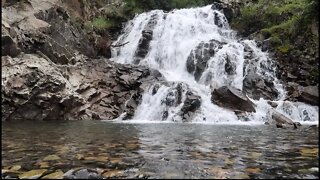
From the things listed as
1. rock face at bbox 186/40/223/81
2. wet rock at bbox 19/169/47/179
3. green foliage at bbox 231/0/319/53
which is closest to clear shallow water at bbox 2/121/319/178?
wet rock at bbox 19/169/47/179

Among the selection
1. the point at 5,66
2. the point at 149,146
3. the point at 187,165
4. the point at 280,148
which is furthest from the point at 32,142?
the point at 5,66

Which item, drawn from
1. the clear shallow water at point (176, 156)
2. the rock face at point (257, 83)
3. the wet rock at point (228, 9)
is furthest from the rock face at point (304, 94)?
the wet rock at point (228, 9)

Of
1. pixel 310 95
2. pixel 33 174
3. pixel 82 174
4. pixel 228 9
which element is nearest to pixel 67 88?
pixel 310 95

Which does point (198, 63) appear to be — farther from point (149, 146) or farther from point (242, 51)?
point (149, 146)

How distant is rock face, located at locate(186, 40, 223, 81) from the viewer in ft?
77.5

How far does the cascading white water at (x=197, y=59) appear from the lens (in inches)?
741

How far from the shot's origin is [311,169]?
5504 mm

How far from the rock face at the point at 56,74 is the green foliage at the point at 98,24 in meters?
1.85

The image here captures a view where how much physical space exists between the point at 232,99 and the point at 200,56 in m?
6.11

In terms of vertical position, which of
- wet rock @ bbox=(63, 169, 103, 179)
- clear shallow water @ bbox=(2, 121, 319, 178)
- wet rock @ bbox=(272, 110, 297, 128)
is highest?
wet rock @ bbox=(272, 110, 297, 128)

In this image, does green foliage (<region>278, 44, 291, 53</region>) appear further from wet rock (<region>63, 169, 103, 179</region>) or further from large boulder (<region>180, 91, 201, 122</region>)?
wet rock (<region>63, 169, 103, 179</region>)

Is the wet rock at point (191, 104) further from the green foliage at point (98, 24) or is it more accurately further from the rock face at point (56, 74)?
the green foliage at point (98, 24)

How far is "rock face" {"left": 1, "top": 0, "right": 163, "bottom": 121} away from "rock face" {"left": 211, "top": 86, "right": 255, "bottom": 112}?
4325 millimetres

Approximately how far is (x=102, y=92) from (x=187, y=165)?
50.8 feet
